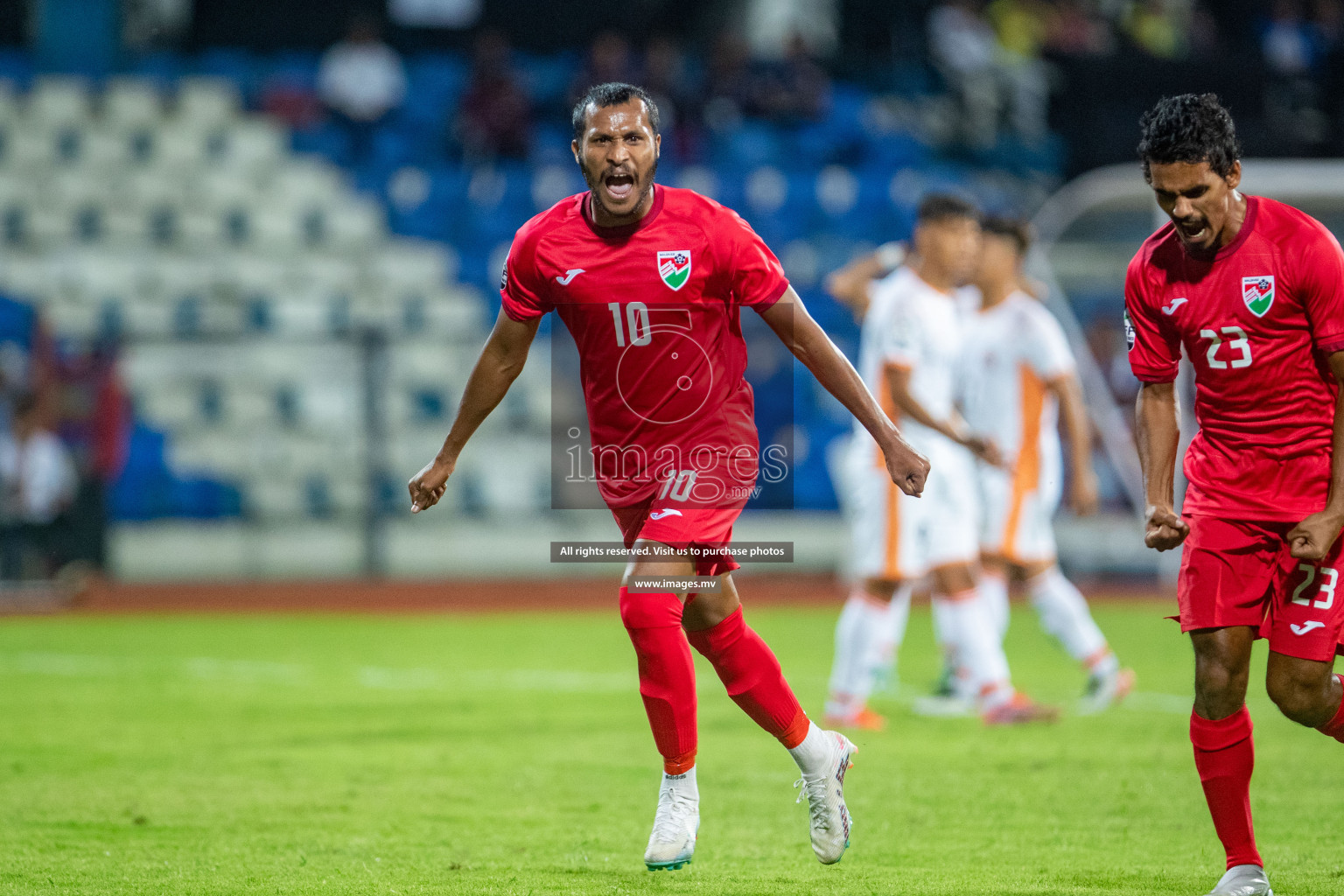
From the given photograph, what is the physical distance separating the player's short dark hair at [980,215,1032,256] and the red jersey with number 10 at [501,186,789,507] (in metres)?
4.31

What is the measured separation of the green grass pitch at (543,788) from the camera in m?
5.04

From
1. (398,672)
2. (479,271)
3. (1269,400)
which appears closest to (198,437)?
(479,271)

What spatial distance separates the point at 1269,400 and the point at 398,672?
7205mm

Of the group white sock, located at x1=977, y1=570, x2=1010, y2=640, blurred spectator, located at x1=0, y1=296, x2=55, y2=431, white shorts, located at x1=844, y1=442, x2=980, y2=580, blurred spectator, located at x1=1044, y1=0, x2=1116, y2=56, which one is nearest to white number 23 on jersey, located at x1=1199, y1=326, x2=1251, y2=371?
white shorts, located at x1=844, y1=442, x2=980, y2=580

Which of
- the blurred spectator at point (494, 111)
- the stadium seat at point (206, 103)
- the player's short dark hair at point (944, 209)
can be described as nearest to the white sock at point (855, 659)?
the player's short dark hair at point (944, 209)

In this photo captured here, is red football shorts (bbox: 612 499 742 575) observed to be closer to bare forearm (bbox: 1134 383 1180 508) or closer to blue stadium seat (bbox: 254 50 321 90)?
bare forearm (bbox: 1134 383 1180 508)

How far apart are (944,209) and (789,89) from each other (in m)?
11.5

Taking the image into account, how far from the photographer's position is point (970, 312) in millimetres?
9977

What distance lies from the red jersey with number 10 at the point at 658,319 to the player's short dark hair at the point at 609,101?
241 mm

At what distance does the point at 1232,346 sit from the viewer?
4.65m

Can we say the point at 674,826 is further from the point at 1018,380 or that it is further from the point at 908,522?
the point at 1018,380

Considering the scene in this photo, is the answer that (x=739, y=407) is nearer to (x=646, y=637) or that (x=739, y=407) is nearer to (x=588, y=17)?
(x=646, y=637)

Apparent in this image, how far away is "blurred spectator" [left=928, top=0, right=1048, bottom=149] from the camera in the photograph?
1933cm

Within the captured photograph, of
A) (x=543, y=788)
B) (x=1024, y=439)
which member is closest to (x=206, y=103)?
(x=1024, y=439)
